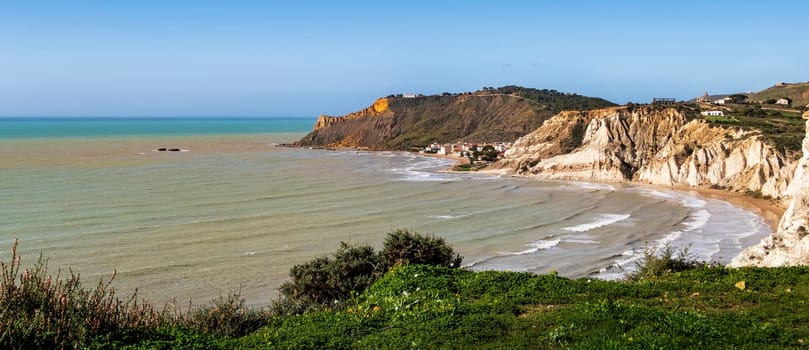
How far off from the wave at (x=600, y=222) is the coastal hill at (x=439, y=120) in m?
71.8

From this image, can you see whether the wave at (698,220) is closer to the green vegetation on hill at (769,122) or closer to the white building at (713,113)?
the green vegetation on hill at (769,122)

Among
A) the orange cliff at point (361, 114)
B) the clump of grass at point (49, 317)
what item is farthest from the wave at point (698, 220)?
the orange cliff at point (361, 114)

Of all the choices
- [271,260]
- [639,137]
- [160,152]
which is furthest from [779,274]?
[160,152]

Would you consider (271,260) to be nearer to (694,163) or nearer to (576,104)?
(694,163)

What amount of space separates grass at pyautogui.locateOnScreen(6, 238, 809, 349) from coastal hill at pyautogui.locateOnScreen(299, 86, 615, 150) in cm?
10019

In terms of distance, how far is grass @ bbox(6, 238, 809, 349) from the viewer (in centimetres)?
807

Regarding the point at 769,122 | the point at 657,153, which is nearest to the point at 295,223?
the point at 657,153

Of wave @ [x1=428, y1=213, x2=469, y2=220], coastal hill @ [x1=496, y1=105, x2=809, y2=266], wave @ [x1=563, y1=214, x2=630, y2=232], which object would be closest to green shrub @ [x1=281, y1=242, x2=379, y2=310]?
wave @ [x1=563, y1=214, x2=630, y2=232]

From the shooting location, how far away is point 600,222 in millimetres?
37281

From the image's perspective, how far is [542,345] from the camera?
837 centimetres

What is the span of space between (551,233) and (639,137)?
39590 mm

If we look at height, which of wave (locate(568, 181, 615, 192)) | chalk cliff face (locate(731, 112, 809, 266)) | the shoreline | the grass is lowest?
wave (locate(568, 181, 615, 192))

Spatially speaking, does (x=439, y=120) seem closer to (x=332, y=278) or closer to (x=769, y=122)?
(x=769, y=122)

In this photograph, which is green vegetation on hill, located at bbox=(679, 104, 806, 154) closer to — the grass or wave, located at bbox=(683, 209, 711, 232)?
wave, located at bbox=(683, 209, 711, 232)
